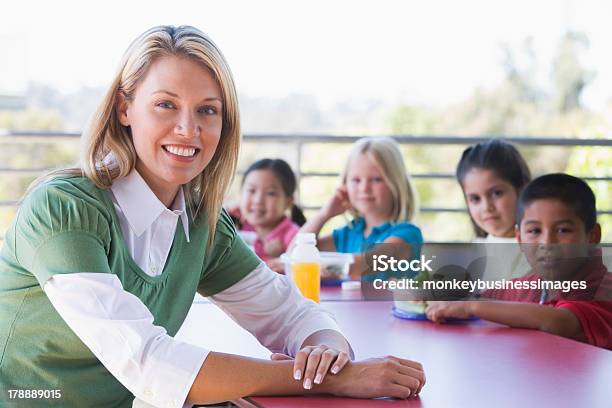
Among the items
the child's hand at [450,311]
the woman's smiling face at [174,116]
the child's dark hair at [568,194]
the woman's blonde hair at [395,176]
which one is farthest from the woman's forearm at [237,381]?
the woman's blonde hair at [395,176]

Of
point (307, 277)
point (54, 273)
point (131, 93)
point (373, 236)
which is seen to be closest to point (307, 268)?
point (307, 277)

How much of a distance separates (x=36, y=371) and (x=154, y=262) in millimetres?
247

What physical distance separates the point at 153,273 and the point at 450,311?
2.34 feet

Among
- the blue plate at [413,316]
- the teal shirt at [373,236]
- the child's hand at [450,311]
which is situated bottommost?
the blue plate at [413,316]

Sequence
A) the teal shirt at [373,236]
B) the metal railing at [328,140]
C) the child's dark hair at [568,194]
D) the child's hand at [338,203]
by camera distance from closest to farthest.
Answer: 1. the child's dark hair at [568,194]
2. the teal shirt at [373,236]
3. the child's hand at [338,203]
4. the metal railing at [328,140]

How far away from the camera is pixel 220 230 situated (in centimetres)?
167

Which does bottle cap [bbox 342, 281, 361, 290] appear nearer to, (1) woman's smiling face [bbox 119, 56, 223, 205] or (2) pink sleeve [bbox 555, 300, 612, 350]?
(2) pink sleeve [bbox 555, 300, 612, 350]

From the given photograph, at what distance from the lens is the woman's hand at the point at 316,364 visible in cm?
127

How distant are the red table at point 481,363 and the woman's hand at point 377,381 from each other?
14 mm

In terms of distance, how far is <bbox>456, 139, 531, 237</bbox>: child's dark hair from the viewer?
2916 mm

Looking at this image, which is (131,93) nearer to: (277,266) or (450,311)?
(450,311)

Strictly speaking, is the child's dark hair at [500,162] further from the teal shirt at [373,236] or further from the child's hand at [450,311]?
the child's hand at [450,311]

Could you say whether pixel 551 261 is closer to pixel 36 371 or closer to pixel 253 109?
pixel 36 371

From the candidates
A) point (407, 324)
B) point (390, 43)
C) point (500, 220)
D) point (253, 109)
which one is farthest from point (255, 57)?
point (407, 324)
